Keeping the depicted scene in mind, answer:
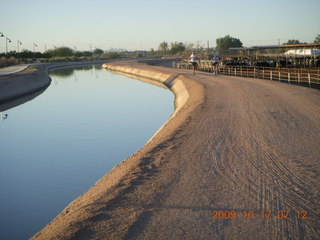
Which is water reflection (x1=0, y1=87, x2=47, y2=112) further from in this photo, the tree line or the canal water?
the tree line

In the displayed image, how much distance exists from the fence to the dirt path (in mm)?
13549

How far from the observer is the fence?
25.4 m

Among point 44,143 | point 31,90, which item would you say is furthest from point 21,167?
point 31,90

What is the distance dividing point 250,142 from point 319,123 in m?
3.62

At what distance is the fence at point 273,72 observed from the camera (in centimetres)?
2538

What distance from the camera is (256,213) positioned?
20.1ft

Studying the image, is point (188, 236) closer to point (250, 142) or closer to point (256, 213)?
point (256, 213)

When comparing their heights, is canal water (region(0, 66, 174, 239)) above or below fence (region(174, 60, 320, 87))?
below

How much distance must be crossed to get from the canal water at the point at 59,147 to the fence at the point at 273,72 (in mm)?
8628
